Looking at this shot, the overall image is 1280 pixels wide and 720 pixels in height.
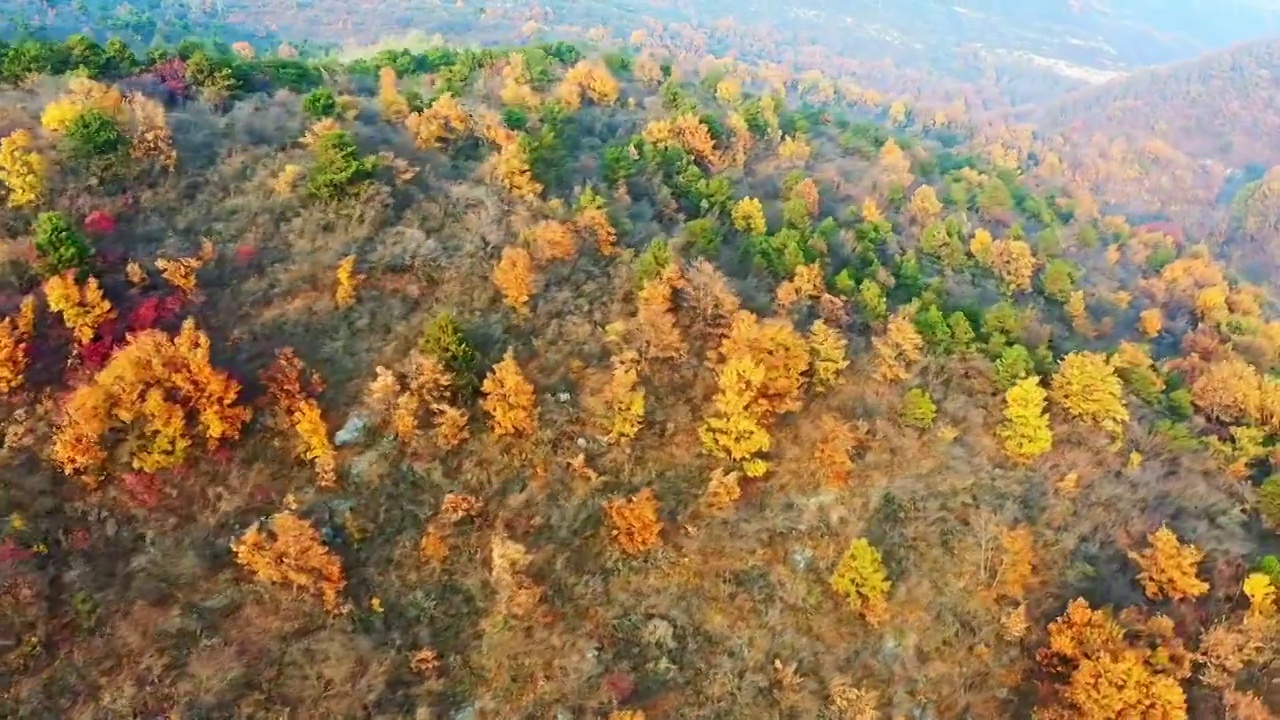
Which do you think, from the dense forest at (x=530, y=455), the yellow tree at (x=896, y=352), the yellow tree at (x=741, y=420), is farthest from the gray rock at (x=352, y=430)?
the yellow tree at (x=896, y=352)

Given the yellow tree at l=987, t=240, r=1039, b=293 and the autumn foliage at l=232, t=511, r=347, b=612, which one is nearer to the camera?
the autumn foliage at l=232, t=511, r=347, b=612

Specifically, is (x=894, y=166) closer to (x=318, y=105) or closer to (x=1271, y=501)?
(x=1271, y=501)

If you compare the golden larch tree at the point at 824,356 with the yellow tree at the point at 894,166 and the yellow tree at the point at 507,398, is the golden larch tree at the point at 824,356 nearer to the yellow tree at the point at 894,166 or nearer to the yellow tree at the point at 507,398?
the yellow tree at the point at 507,398

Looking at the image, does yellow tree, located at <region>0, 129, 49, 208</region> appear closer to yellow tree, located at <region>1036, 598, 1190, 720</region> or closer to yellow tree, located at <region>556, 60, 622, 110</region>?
yellow tree, located at <region>556, 60, 622, 110</region>

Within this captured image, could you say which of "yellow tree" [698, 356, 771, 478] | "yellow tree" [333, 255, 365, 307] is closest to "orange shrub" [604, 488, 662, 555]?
"yellow tree" [698, 356, 771, 478]

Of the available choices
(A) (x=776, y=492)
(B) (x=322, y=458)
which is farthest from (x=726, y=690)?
(B) (x=322, y=458)

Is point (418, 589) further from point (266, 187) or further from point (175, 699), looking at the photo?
point (266, 187)
